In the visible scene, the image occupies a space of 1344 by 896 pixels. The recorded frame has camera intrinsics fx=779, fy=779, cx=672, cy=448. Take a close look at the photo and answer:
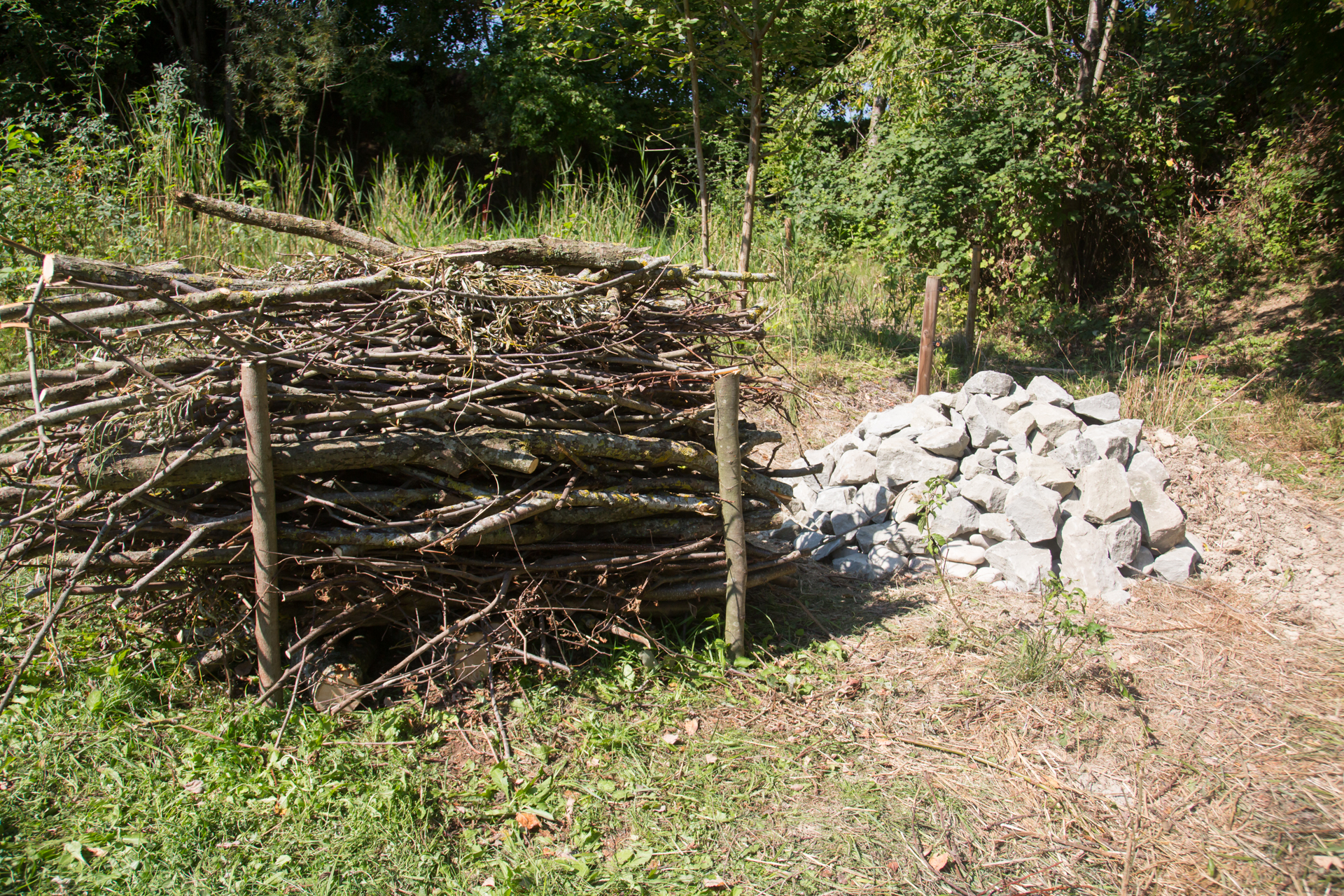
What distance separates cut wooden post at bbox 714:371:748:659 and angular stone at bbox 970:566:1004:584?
6.02ft

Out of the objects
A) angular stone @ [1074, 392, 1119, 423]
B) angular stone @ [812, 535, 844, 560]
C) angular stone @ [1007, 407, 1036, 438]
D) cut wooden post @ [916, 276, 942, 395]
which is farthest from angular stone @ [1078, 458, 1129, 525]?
cut wooden post @ [916, 276, 942, 395]

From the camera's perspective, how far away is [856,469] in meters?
5.56

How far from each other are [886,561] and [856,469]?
2.77 ft

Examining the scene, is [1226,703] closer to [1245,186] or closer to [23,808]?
[23,808]

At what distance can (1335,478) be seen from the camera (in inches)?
238

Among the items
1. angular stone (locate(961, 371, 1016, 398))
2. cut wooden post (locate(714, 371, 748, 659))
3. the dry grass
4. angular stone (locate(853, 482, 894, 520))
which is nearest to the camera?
the dry grass

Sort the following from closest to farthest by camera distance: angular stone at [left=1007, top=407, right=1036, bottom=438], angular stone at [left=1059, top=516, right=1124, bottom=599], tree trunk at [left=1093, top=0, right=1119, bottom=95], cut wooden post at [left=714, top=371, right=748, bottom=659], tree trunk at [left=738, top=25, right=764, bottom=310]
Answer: cut wooden post at [left=714, top=371, right=748, bottom=659], angular stone at [left=1059, top=516, right=1124, bottom=599], angular stone at [left=1007, top=407, right=1036, bottom=438], tree trunk at [left=738, top=25, right=764, bottom=310], tree trunk at [left=1093, top=0, right=1119, bottom=95]

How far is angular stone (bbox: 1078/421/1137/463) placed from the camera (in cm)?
517

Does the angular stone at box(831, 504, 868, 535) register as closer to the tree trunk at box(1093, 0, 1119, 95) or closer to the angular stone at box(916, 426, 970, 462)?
the angular stone at box(916, 426, 970, 462)

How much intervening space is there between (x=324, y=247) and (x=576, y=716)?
5.19 m

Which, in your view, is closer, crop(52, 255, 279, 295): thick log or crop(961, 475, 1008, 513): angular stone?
crop(52, 255, 279, 295): thick log

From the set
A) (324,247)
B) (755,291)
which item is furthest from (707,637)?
(755,291)

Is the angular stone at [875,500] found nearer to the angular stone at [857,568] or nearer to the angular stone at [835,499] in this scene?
the angular stone at [835,499]

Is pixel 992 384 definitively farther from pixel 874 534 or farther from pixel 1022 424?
pixel 874 534
